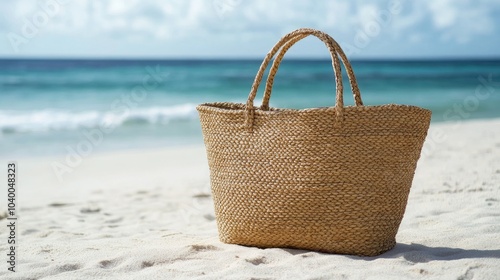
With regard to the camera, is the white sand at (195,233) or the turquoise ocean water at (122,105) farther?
the turquoise ocean water at (122,105)

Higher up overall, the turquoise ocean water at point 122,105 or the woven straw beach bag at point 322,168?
the turquoise ocean water at point 122,105

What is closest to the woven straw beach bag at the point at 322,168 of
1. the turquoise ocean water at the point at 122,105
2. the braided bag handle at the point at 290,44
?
the braided bag handle at the point at 290,44

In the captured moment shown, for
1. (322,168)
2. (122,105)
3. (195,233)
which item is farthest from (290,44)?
(122,105)

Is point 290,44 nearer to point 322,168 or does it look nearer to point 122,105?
point 322,168

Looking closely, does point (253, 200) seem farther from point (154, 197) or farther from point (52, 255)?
point (154, 197)

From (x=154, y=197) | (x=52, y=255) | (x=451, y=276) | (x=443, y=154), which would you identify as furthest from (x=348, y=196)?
(x=443, y=154)

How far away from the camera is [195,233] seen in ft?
10.7

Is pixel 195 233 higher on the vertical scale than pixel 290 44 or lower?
lower

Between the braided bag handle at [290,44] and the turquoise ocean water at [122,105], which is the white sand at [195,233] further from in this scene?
the turquoise ocean water at [122,105]

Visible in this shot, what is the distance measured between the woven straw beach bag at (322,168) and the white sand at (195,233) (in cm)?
9

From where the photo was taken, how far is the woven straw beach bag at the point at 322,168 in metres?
2.48

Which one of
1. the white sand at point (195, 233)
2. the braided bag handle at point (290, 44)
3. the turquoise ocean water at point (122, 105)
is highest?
the turquoise ocean water at point (122, 105)

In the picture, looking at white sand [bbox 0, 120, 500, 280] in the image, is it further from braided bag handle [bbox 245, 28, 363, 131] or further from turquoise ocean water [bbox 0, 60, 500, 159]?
turquoise ocean water [bbox 0, 60, 500, 159]

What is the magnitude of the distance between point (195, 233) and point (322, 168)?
1022mm
